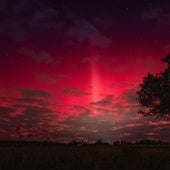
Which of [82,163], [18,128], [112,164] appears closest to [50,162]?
[82,163]

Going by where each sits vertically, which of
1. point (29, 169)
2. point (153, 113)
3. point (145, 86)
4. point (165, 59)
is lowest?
point (29, 169)

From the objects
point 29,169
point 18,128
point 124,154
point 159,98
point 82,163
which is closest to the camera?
point 29,169

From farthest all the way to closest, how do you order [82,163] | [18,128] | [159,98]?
1. [18,128]
2. [159,98]
3. [82,163]

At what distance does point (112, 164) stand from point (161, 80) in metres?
37.1

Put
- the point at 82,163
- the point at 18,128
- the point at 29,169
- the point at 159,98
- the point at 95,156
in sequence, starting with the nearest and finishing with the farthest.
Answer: the point at 29,169
the point at 82,163
the point at 95,156
the point at 159,98
the point at 18,128

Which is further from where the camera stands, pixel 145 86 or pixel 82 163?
pixel 145 86

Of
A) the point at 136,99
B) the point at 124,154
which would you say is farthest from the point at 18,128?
the point at 124,154

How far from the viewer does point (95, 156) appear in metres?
35.3

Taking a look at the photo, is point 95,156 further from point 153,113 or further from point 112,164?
point 153,113

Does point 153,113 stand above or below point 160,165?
above

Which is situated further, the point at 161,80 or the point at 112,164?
the point at 161,80

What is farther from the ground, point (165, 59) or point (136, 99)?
point (165, 59)

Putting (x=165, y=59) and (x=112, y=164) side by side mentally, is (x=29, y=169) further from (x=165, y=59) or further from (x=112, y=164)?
(x=165, y=59)

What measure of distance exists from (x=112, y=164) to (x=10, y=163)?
8597 mm
